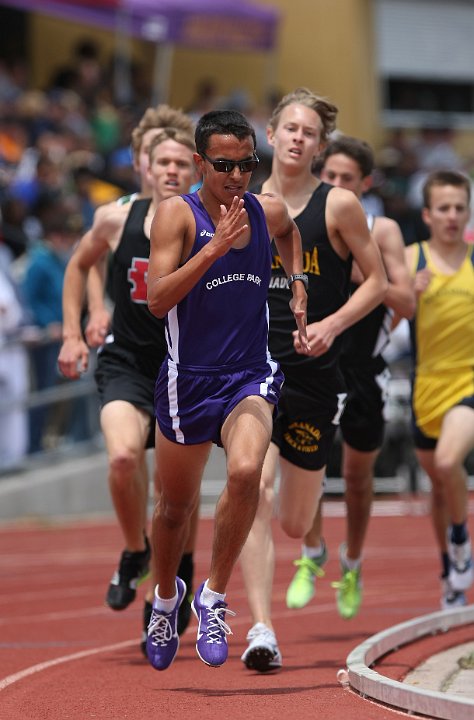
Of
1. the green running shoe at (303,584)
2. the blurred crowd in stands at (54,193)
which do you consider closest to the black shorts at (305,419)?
the green running shoe at (303,584)

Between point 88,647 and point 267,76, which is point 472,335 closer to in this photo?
point 88,647

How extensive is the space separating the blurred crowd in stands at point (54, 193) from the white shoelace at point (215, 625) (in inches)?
333

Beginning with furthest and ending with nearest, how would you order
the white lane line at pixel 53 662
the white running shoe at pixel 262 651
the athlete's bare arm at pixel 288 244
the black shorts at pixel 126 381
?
the black shorts at pixel 126 381, the white lane line at pixel 53 662, the white running shoe at pixel 262 651, the athlete's bare arm at pixel 288 244

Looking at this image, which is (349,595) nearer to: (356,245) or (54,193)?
(356,245)

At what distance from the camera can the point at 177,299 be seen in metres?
7.03

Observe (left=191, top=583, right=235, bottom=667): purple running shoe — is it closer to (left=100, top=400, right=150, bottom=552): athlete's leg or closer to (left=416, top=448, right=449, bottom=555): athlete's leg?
(left=100, top=400, right=150, bottom=552): athlete's leg

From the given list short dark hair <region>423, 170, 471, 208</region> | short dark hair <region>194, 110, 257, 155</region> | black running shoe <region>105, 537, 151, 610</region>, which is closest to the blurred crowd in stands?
short dark hair <region>423, 170, 471, 208</region>

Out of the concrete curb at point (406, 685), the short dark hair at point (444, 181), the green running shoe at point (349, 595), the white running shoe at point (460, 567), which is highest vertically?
the short dark hair at point (444, 181)

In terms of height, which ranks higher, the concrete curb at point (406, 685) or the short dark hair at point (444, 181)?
the short dark hair at point (444, 181)

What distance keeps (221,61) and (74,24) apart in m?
3.01

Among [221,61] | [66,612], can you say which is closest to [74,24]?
[221,61]

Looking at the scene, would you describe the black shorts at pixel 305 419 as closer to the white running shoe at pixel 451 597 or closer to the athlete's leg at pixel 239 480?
the athlete's leg at pixel 239 480

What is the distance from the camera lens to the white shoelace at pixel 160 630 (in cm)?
770

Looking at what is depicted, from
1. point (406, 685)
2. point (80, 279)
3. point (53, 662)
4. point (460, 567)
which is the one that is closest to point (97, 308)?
point (80, 279)
